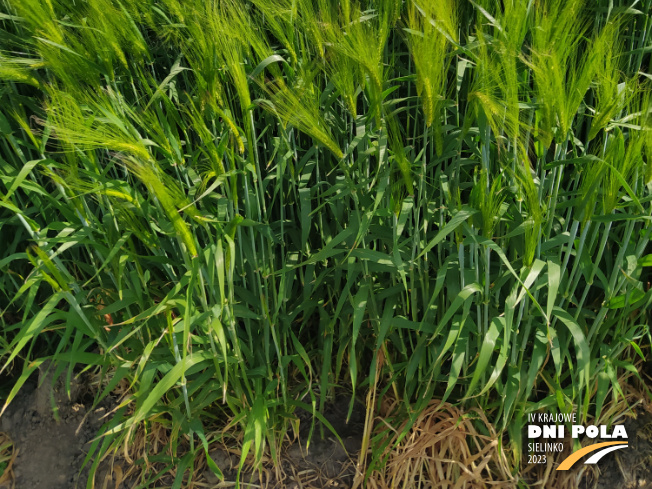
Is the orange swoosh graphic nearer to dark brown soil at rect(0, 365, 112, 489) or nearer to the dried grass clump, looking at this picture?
the dried grass clump

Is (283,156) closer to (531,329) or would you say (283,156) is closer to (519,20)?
(519,20)

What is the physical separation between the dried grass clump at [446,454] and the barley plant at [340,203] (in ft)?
0.15

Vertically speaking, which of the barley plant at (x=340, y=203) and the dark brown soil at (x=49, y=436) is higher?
the barley plant at (x=340, y=203)

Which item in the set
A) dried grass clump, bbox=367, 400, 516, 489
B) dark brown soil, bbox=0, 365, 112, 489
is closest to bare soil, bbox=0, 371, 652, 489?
dark brown soil, bbox=0, 365, 112, 489

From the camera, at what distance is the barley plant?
1.11 meters

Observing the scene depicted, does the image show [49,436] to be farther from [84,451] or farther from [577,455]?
[577,455]

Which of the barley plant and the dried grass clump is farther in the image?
the dried grass clump

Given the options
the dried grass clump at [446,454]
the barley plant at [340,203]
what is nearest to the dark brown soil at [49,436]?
the barley plant at [340,203]

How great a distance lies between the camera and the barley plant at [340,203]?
111 cm

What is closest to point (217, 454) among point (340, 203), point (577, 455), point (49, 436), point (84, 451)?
point (84, 451)

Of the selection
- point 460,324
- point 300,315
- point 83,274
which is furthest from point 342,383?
point 83,274

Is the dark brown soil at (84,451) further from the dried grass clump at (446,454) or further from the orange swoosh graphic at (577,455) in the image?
the orange swoosh graphic at (577,455)

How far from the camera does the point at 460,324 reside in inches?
48.3

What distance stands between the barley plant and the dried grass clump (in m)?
0.05
